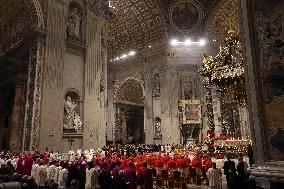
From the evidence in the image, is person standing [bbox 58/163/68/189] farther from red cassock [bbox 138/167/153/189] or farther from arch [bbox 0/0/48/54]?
arch [bbox 0/0/48/54]

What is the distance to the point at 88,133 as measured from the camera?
13422 mm

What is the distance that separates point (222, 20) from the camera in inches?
917

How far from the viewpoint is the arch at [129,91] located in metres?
26.2

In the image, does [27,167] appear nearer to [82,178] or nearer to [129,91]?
[82,178]

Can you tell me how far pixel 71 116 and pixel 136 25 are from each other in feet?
47.1

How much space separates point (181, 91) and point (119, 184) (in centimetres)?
1730

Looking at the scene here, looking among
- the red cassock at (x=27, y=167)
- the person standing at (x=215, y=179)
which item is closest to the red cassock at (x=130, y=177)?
the person standing at (x=215, y=179)

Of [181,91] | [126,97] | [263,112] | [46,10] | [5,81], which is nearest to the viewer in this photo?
[263,112]

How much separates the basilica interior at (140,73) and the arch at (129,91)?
→ 11 cm

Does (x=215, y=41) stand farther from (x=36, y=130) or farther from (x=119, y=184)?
(x=119, y=184)

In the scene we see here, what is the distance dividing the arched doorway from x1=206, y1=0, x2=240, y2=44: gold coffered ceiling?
7887 mm

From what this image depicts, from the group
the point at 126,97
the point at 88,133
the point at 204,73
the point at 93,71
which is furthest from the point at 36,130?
the point at 126,97

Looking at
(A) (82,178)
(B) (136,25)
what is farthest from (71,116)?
(B) (136,25)

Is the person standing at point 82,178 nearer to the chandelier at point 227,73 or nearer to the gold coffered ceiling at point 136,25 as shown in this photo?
the chandelier at point 227,73
